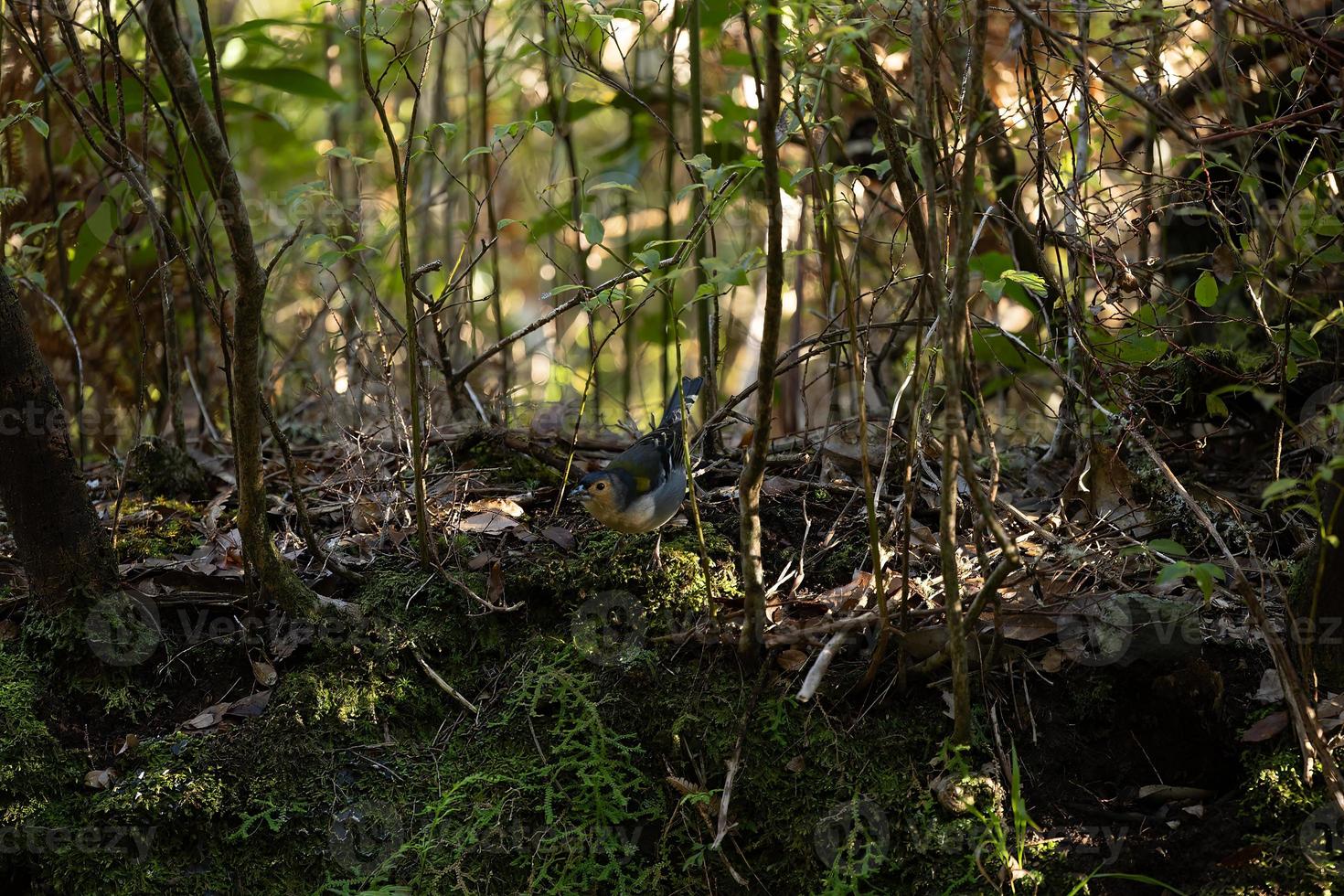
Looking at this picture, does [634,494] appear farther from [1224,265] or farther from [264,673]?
[1224,265]

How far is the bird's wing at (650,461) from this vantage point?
11.4 ft

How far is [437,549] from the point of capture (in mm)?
3533

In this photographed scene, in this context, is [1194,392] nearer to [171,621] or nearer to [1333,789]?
[1333,789]

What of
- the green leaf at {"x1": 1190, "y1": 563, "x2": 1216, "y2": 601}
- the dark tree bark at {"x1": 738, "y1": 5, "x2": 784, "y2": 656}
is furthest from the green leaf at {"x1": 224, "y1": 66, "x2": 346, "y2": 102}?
the green leaf at {"x1": 1190, "y1": 563, "x2": 1216, "y2": 601}

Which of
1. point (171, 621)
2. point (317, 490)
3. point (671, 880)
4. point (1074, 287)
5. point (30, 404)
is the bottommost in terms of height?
point (671, 880)

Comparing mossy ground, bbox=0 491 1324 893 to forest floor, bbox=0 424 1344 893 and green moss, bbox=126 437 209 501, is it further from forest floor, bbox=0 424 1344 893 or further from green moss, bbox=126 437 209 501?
green moss, bbox=126 437 209 501

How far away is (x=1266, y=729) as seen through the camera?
2840 millimetres

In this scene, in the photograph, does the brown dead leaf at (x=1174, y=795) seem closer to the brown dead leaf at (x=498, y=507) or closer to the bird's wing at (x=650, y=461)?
the bird's wing at (x=650, y=461)

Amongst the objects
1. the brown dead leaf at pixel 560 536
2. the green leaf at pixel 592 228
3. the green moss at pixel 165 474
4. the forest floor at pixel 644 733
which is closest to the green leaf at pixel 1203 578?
the forest floor at pixel 644 733

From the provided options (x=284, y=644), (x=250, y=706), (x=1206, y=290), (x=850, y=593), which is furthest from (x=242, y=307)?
(x=1206, y=290)

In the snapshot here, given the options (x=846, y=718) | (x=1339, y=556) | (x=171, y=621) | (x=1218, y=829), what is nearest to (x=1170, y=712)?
(x=1218, y=829)

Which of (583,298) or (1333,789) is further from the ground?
(583,298)

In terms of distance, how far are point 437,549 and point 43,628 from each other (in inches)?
45.7

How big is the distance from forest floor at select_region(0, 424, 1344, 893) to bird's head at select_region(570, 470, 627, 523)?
0.15m
